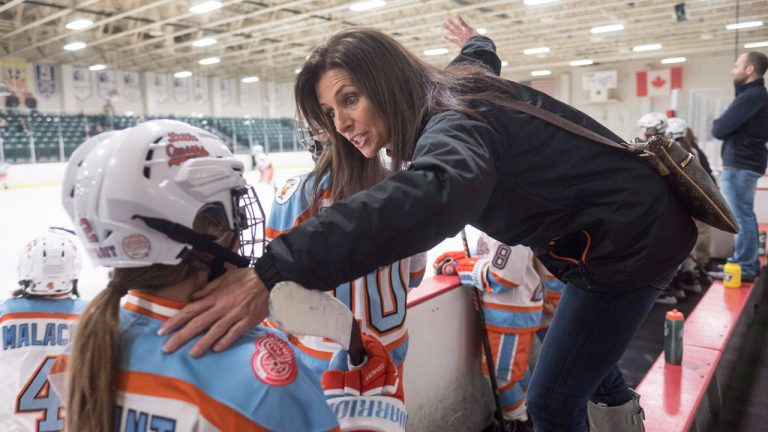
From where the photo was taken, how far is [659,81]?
17.0 meters

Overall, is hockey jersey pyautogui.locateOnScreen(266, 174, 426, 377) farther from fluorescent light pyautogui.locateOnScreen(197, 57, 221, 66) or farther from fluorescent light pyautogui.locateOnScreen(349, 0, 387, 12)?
fluorescent light pyautogui.locateOnScreen(197, 57, 221, 66)

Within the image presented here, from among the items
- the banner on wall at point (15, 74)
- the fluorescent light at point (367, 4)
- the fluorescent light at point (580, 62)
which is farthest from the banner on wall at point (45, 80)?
the fluorescent light at point (580, 62)

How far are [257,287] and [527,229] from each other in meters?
0.54

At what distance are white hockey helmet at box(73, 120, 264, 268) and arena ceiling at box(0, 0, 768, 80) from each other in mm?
9639

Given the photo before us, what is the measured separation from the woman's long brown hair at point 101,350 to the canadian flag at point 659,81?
18676 mm

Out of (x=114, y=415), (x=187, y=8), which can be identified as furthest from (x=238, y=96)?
(x=114, y=415)

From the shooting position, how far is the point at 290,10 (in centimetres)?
1188

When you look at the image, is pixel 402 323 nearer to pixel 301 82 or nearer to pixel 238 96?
pixel 301 82

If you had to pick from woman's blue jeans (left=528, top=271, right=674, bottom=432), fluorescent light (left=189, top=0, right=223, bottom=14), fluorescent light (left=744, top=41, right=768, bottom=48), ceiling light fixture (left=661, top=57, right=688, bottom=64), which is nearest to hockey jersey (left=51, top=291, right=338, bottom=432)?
woman's blue jeans (left=528, top=271, right=674, bottom=432)

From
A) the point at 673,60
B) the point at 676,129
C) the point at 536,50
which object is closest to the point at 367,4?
the point at 676,129

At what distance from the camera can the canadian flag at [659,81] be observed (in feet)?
54.9

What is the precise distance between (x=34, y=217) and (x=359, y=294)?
6691 mm

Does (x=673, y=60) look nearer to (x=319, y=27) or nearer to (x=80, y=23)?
(x=319, y=27)

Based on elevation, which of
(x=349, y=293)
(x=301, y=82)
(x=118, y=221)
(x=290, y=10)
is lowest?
(x=349, y=293)
